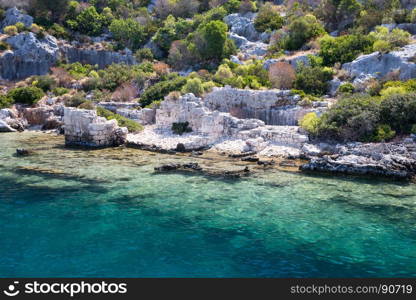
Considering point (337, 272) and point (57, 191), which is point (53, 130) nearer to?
point (57, 191)

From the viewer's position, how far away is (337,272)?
10391mm

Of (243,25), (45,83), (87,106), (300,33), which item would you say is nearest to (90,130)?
(87,106)

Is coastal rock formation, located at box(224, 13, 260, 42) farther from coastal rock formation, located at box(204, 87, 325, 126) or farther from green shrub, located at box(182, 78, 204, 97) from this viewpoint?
coastal rock formation, located at box(204, 87, 325, 126)

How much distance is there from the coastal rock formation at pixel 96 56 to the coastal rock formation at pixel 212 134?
26.9 metres

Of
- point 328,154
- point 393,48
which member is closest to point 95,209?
point 328,154

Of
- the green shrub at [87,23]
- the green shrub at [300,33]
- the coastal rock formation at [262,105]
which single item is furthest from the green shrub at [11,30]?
the green shrub at [300,33]

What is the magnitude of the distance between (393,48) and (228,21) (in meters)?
28.6

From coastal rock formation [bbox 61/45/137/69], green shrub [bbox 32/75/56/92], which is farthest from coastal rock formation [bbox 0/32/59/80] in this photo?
green shrub [bbox 32/75/56/92]

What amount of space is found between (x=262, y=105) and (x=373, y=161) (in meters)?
11.8

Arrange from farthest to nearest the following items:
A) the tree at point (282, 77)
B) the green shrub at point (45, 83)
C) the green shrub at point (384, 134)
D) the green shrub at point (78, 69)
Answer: the green shrub at point (78, 69), the green shrub at point (45, 83), the tree at point (282, 77), the green shrub at point (384, 134)

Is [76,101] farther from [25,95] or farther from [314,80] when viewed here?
[314,80]

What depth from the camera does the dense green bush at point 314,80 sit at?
113 feet

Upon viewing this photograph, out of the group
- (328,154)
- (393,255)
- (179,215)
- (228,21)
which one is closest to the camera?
(393,255)

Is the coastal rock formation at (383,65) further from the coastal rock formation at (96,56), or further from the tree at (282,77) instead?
the coastal rock formation at (96,56)
